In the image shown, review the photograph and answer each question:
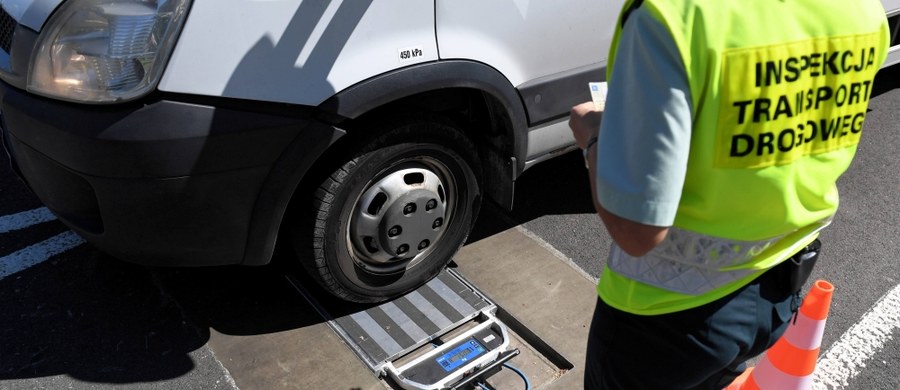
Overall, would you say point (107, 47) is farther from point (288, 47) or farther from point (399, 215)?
point (399, 215)

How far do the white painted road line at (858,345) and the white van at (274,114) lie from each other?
57.1 inches

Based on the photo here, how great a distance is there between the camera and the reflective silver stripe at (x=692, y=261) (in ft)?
4.95

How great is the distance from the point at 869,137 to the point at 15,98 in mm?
4692

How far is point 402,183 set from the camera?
2.84 m

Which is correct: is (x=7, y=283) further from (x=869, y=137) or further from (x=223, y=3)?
(x=869, y=137)

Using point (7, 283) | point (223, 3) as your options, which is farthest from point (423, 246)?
point (7, 283)

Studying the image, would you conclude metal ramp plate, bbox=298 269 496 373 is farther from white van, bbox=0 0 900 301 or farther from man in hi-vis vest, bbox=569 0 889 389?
man in hi-vis vest, bbox=569 0 889 389

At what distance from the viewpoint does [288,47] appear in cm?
231

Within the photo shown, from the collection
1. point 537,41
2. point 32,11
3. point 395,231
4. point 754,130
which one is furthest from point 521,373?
point 32,11

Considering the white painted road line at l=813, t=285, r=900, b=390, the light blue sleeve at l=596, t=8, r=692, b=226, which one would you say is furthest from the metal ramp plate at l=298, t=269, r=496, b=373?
the light blue sleeve at l=596, t=8, r=692, b=226

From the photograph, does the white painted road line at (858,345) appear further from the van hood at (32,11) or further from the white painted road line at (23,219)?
the white painted road line at (23,219)

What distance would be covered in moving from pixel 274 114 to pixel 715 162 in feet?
4.69

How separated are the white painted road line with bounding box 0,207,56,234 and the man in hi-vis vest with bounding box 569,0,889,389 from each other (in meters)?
2.84

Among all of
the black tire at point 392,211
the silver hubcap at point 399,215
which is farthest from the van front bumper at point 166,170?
the silver hubcap at point 399,215
